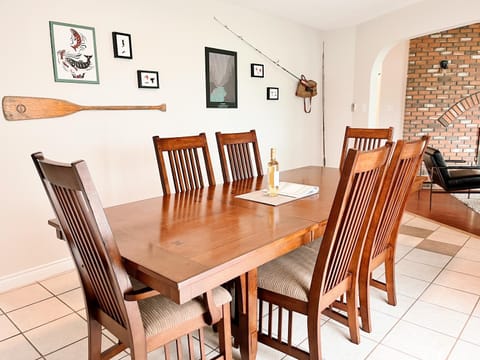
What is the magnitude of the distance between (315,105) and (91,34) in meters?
3.23

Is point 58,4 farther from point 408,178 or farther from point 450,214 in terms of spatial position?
point 450,214

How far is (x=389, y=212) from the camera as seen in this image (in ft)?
5.97

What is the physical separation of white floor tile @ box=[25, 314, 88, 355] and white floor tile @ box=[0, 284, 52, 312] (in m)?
0.37

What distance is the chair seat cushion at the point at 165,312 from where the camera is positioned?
4.00 ft

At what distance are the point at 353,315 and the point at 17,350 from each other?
5.64 feet

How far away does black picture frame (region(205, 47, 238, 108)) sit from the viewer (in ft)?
11.6

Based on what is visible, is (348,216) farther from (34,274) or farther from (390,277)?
(34,274)

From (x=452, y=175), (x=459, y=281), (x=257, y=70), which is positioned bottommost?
(x=459, y=281)

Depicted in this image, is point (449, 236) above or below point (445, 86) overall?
below

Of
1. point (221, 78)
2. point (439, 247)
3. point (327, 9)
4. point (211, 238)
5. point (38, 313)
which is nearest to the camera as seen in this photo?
point (211, 238)

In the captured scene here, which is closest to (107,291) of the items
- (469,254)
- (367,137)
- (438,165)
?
(367,137)

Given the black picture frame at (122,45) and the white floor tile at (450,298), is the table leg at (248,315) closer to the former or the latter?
the white floor tile at (450,298)

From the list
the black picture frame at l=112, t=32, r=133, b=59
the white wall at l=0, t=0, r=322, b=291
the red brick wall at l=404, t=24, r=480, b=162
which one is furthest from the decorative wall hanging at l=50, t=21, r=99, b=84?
the red brick wall at l=404, t=24, r=480, b=162

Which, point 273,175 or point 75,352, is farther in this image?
point 273,175
